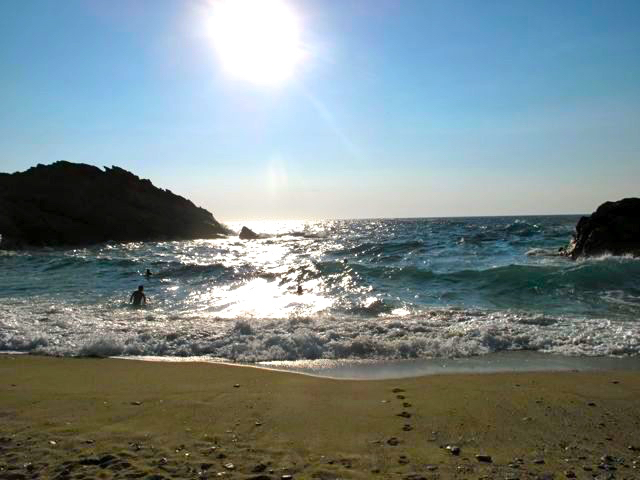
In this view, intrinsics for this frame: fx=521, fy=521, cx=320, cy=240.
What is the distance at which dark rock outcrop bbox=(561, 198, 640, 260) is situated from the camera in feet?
84.3

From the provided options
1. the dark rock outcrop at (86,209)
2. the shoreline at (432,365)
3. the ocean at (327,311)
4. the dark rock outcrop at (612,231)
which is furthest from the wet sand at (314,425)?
the dark rock outcrop at (86,209)

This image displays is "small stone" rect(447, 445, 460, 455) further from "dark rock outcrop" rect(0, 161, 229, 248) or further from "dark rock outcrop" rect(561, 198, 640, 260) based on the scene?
"dark rock outcrop" rect(0, 161, 229, 248)

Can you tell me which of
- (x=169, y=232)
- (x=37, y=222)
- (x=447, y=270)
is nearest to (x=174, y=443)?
(x=447, y=270)

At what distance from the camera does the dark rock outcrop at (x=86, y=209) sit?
53.7 metres

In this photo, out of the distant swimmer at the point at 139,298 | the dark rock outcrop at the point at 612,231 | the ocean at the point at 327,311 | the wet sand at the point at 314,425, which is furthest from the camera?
the dark rock outcrop at the point at 612,231

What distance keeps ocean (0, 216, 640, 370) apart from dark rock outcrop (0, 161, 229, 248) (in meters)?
26.6

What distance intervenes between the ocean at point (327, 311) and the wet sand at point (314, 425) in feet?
7.59

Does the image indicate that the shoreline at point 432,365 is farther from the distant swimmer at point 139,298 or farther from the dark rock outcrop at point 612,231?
the dark rock outcrop at point 612,231

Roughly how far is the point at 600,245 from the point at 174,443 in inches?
1055

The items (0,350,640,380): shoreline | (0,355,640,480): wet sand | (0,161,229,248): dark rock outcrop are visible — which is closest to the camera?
(0,355,640,480): wet sand

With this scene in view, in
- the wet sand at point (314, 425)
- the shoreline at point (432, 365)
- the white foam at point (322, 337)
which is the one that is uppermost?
the wet sand at point (314, 425)

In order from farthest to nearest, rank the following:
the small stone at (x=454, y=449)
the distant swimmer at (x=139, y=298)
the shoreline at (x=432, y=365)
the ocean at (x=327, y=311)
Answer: the distant swimmer at (x=139, y=298) < the ocean at (x=327, y=311) < the shoreline at (x=432, y=365) < the small stone at (x=454, y=449)

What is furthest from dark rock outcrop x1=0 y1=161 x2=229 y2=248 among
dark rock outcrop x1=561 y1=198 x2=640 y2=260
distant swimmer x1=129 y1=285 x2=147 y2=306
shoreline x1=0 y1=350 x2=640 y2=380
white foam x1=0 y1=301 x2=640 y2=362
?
dark rock outcrop x1=561 y1=198 x2=640 y2=260

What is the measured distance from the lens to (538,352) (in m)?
10.4
